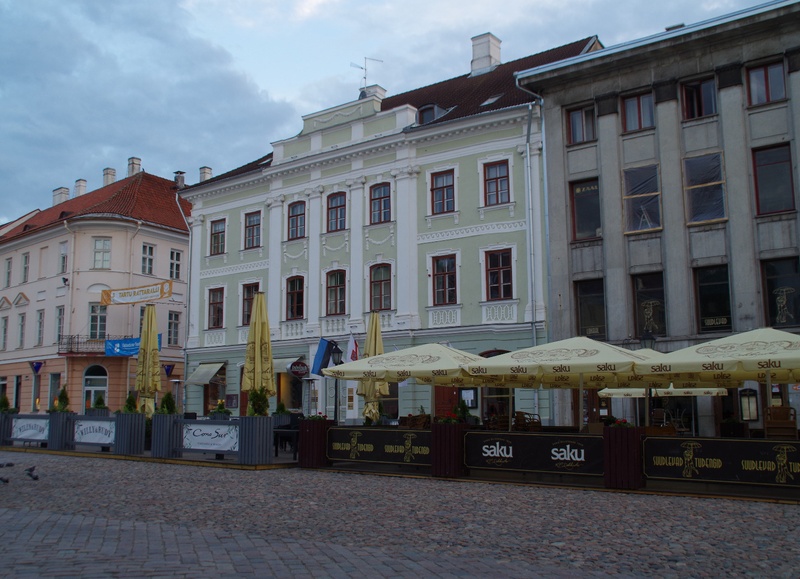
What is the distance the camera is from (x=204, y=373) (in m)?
33.1

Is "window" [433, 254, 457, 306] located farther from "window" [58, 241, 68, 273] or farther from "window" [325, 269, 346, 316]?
"window" [58, 241, 68, 273]

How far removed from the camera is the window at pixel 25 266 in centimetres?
4550

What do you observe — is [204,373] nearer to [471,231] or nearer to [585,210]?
[471,231]

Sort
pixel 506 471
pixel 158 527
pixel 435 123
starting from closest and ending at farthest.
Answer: pixel 158 527 < pixel 506 471 < pixel 435 123

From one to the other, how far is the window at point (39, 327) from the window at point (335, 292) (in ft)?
68.2

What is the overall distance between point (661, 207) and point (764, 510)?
43.4 feet

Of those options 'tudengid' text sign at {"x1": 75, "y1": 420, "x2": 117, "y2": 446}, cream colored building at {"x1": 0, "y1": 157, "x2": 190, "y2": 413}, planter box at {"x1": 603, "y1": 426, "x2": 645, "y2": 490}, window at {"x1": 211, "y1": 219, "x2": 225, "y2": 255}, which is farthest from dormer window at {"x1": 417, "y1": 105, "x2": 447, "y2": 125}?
planter box at {"x1": 603, "y1": 426, "x2": 645, "y2": 490}

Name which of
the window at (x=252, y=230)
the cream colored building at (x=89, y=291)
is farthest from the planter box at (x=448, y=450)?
the cream colored building at (x=89, y=291)

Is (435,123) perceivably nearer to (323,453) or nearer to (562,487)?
(323,453)

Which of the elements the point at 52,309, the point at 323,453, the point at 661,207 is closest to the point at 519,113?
the point at 661,207

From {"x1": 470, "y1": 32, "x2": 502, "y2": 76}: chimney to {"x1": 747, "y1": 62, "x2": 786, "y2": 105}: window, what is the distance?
12.8 metres

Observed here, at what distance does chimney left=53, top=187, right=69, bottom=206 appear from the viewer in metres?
52.7

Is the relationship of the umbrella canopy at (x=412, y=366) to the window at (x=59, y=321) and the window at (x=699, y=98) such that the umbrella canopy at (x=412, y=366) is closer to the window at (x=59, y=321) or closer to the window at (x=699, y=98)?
the window at (x=699, y=98)

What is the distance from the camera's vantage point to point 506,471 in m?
15.3
